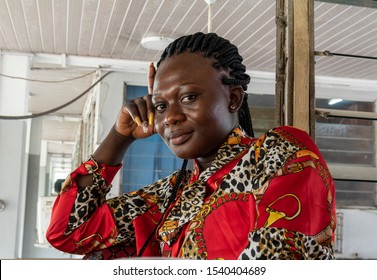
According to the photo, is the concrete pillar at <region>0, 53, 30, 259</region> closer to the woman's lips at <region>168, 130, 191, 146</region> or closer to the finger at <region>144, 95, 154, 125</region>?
the finger at <region>144, 95, 154, 125</region>

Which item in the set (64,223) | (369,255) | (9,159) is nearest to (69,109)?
(9,159)

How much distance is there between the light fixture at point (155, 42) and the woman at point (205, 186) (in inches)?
96.7

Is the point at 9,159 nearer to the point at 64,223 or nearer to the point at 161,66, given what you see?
the point at 64,223

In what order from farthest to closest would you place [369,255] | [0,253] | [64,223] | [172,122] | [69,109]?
[69,109] < [369,255] < [0,253] < [64,223] < [172,122]

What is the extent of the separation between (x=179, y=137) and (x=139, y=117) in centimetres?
22

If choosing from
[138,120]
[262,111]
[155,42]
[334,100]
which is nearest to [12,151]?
[155,42]

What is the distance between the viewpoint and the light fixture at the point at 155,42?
353cm

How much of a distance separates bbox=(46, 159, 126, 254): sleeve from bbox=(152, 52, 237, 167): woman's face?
1.03ft

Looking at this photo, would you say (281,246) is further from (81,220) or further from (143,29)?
(143,29)

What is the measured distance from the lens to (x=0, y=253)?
3773 millimetres

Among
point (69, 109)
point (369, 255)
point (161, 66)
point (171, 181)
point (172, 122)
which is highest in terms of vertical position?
point (69, 109)

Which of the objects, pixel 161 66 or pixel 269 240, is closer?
pixel 269 240

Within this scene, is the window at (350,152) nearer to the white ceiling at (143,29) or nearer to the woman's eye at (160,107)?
the white ceiling at (143,29)
